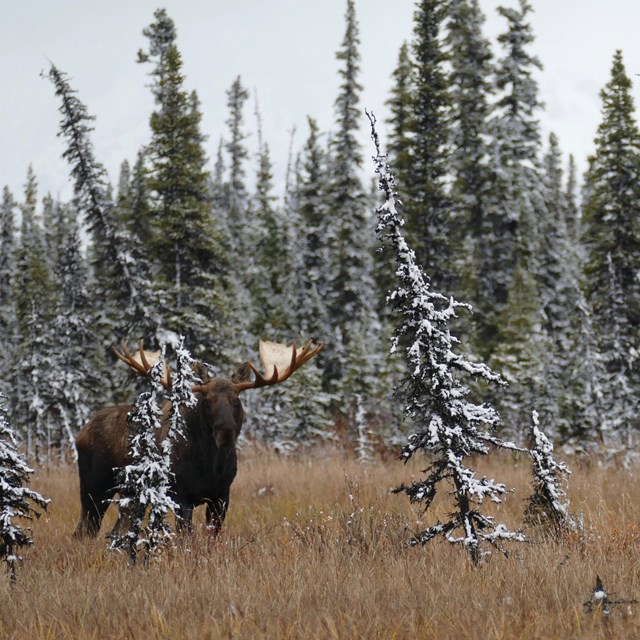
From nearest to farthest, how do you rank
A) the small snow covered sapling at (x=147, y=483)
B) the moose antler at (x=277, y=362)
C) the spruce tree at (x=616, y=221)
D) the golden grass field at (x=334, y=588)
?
1. the golden grass field at (x=334, y=588)
2. the small snow covered sapling at (x=147, y=483)
3. the moose antler at (x=277, y=362)
4. the spruce tree at (x=616, y=221)

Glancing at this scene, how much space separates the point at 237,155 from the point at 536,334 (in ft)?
127

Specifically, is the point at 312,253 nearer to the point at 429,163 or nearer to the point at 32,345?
the point at 429,163

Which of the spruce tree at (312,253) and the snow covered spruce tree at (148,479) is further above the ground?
the spruce tree at (312,253)

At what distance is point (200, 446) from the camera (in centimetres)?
735

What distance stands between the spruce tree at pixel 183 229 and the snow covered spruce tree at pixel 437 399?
1718 centimetres

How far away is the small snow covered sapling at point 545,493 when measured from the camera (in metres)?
6.25

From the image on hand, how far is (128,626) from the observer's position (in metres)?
3.73

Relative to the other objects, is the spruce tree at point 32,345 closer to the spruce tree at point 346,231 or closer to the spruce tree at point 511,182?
the spruce tree at point 346,231

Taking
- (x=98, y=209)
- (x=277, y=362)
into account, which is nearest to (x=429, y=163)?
(x=98, y=209)

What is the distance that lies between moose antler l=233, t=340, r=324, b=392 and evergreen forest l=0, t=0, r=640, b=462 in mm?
8668

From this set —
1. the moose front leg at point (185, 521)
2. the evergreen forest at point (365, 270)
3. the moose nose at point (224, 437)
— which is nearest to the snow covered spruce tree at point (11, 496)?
the moose front leg at point (185, 521)

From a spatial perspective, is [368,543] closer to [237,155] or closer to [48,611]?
[48,611]

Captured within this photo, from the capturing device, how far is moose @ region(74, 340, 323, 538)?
7.09 meters

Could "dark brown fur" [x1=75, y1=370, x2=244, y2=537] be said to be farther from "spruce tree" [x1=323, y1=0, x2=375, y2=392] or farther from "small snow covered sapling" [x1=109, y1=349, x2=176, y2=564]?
"spruce tree" [x1=323, y1=0, x2=375, y2=392]
